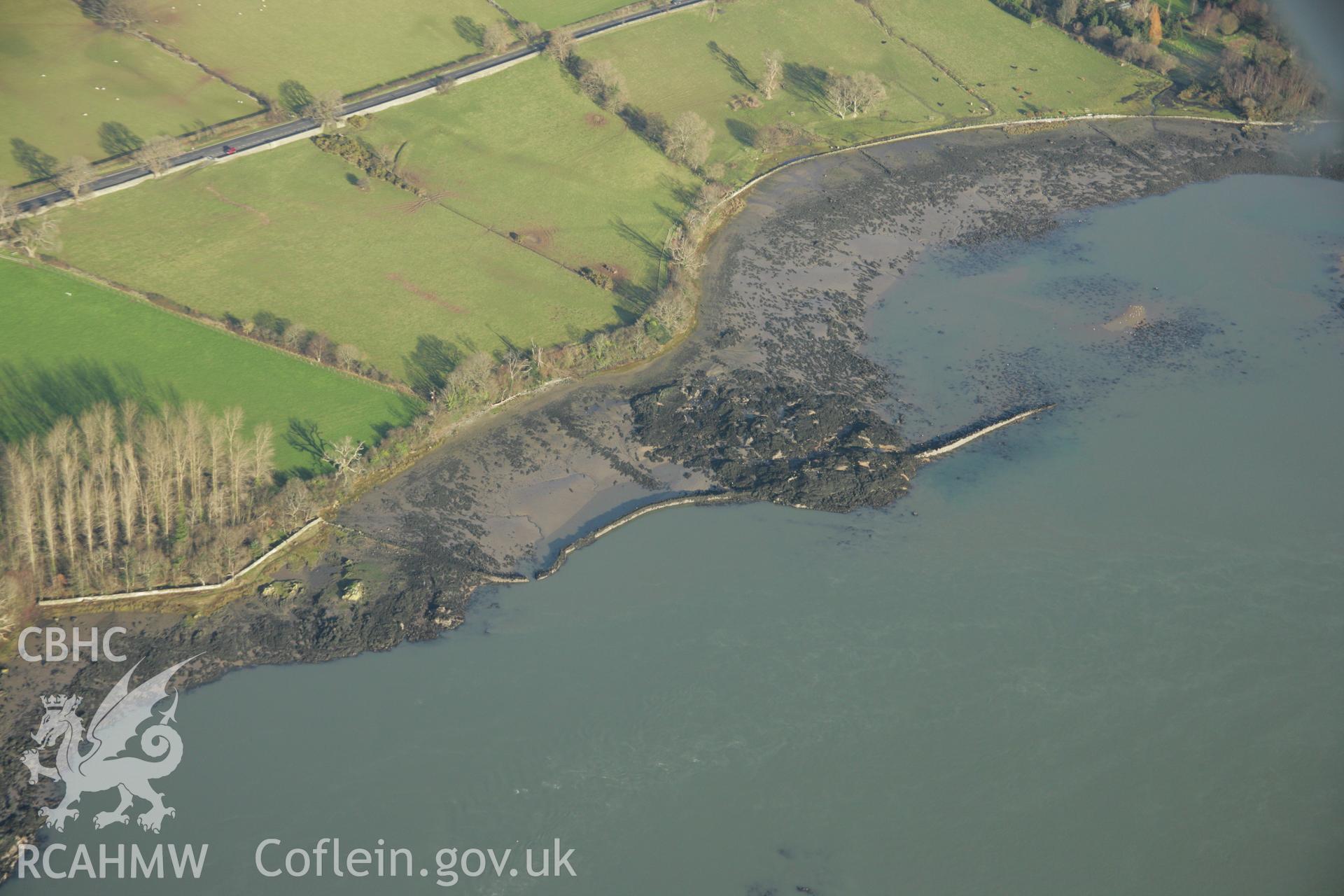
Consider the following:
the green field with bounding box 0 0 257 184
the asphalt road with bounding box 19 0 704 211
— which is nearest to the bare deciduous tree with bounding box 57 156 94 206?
the asphalt road with bounding box 19 0 704 211

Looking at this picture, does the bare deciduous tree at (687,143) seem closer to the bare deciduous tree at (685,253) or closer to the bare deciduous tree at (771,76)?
the bare deciduous tree at (685,253)

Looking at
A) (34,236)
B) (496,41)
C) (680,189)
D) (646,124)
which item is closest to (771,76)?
(646,124)

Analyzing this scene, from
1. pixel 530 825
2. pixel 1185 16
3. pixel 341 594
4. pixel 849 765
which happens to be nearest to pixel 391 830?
pixel 530 825

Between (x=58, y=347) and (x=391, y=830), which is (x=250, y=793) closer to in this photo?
(x=391, y=830)

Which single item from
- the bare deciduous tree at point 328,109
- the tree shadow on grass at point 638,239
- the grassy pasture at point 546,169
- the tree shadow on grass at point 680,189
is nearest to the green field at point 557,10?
the grassy pasture at point 546,169

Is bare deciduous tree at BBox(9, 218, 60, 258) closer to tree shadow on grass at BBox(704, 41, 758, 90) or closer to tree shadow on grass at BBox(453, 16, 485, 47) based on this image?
tree shadow on grass at BBox(453, 16, 485, 47)

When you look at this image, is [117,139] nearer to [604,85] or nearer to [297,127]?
[297,127]

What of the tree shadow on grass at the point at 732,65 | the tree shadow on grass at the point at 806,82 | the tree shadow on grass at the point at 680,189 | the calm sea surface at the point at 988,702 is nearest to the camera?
the calm sea surface at the point at 988,702
